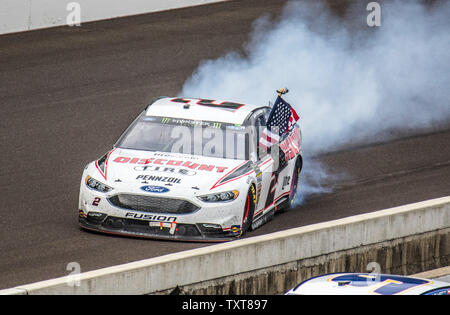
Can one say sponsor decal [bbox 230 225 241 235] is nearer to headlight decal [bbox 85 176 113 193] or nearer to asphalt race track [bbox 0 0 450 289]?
asphalt race track [bbox 0 0 450 289]

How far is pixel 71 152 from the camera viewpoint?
1775 cm

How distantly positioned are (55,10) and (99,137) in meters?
4.75

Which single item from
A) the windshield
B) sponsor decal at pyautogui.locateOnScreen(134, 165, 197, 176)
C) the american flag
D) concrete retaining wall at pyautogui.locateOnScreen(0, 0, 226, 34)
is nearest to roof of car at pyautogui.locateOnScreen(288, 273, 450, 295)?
sponsor decal at pyautogui.locateOnScreen(134, 165, 197, 176)

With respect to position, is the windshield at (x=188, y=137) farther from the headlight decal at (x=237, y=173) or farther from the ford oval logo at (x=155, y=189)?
the ford oval logo at (x=155, y=189)

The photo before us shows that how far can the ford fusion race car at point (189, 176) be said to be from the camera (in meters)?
13.4

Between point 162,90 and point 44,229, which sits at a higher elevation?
Answer: point 162,90

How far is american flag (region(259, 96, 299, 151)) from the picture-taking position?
14.9m

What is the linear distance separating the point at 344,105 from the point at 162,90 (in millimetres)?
3215

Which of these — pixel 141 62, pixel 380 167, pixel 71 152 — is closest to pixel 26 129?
pixel 71 152

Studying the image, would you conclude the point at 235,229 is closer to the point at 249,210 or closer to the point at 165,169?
the point at 249,210

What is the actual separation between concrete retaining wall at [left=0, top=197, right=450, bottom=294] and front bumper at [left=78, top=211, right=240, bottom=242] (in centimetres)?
126

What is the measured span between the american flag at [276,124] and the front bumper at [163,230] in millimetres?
1700
